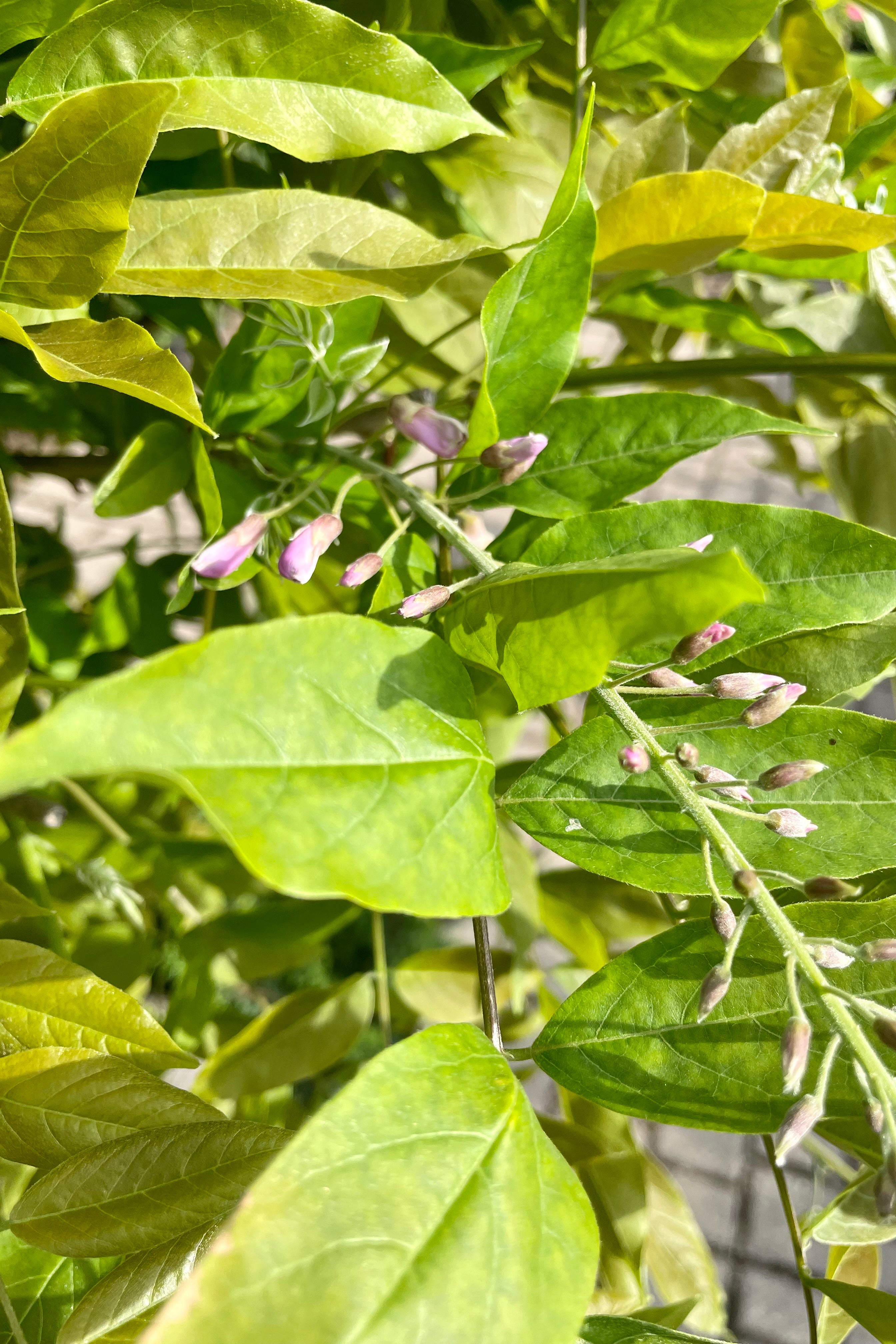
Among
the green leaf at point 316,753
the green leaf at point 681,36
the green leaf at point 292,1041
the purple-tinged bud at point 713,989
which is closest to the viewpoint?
the green leaf at point 316,753

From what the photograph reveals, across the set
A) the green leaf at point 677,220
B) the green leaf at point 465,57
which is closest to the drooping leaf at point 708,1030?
the green leaf at point 677,220

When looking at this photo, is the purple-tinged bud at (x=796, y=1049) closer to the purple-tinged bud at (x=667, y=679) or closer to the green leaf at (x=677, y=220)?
the purple-tinged bud at (x=667, y=679)

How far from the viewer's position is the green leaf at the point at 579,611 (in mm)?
272

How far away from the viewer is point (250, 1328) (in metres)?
0.25

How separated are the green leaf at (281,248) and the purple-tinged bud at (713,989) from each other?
1.02ft

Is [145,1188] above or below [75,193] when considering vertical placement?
below

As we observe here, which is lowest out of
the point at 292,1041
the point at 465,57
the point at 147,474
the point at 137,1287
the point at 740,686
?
the point at 292,1041

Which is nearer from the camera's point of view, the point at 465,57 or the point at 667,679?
the point at 667,679

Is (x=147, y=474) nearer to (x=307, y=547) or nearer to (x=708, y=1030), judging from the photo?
(x=307, y=547)

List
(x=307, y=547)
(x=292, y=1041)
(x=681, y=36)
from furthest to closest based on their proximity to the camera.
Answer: (x=292, y=1041)
(x=681, y=36)
(x=307, y=547)

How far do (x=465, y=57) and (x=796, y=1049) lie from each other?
21.1 inches

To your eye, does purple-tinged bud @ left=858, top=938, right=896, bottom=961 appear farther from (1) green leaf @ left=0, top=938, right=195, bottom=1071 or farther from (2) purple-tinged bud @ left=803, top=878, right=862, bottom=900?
(1) green leaf @ left=0, top=938, right=195, bottom=1071

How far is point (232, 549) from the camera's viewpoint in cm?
47

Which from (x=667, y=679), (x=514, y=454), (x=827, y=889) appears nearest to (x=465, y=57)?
(x=514, y=454)
